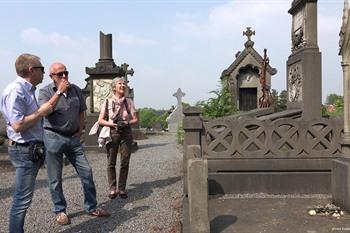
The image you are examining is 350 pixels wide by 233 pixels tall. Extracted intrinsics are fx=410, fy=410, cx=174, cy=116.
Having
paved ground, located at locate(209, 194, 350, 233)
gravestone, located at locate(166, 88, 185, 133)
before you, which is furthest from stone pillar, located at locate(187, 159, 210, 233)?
gravestone, located at locate(166, 88, 185, 133)

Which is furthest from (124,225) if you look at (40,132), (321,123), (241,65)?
(241,65)

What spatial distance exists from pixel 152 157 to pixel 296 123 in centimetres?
613

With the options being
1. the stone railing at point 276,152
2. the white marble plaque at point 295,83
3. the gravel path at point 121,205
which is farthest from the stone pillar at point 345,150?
the white marble plaque at point 295,83

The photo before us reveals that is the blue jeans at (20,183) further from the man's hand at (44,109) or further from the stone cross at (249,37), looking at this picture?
the stone cross at (249,37)

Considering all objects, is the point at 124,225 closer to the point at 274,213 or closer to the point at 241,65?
the point at 274,213

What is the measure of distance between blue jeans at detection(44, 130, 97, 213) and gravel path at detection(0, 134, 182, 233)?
0.34 meters

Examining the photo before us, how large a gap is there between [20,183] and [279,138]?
3.96m

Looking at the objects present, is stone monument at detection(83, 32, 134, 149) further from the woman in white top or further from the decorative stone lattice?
the decorative stone lattice

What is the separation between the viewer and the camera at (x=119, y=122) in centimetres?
612

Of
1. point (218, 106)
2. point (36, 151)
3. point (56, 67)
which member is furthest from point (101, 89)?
point (36, 151)

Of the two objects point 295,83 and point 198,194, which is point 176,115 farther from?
point 198,194

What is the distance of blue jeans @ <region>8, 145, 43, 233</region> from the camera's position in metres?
4.01

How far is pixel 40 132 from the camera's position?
4.19 m

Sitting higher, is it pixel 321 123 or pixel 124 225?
pixel 321 123
